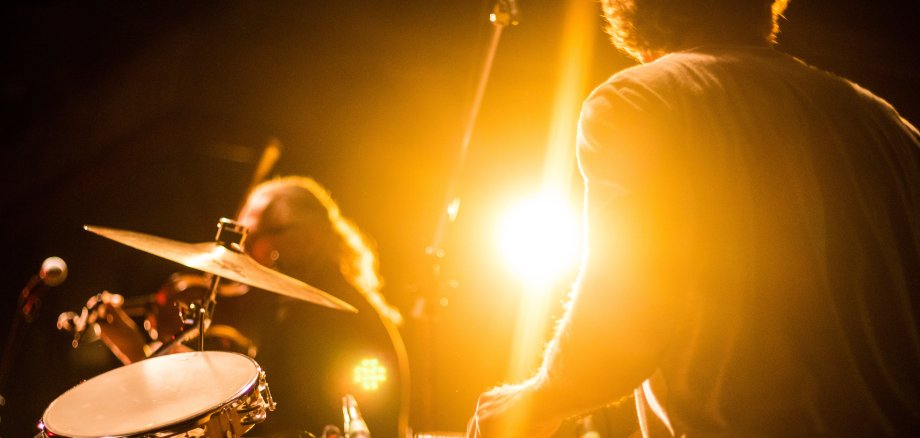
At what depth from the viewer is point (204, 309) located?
2.06m

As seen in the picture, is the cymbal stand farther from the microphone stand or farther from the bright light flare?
the bright light flare

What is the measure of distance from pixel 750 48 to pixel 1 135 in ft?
18.0

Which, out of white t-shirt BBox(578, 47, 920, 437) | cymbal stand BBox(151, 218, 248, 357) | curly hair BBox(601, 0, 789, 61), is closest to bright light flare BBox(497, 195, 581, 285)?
cymbal stand BBox(151, 218, 248, 357)

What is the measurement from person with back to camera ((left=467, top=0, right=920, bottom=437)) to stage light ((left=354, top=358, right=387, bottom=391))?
191cm

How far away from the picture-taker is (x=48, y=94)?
4.57 m

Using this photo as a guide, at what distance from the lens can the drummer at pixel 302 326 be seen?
8.97 ft

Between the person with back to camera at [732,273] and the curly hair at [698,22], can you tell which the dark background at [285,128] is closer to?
the curly hair at [698,22]

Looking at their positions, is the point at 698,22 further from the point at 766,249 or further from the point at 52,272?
the point at 52,272

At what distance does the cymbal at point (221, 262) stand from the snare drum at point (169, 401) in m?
0.27

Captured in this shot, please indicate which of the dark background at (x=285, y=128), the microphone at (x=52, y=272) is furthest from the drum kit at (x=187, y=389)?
the dark background at (x=285, y=128)

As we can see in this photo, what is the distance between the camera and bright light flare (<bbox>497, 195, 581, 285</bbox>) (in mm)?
3934

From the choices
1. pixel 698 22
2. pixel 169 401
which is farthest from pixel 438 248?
pixel 698 22

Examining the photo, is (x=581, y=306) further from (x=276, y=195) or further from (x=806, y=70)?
(x=276, y=195)

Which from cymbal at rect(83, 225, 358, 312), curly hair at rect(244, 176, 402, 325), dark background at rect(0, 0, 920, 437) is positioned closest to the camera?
cymbal at rect(83, 225, 358, 312)
